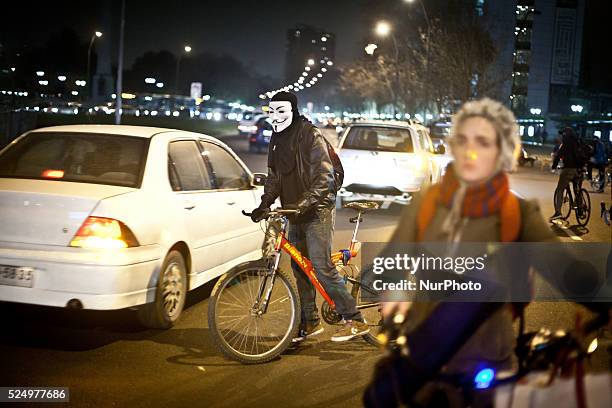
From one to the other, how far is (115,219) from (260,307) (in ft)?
4.06

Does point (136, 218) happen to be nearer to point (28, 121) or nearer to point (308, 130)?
point (308, 130)

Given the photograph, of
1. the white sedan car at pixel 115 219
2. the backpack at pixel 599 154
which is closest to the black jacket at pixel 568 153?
the white sedan car at pixel 115 219

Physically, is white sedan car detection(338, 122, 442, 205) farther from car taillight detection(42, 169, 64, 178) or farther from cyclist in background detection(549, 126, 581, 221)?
car taillight detection(42, 169, 64, 178)

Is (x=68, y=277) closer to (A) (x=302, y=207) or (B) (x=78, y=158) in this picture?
(B) (x=78, y=158)

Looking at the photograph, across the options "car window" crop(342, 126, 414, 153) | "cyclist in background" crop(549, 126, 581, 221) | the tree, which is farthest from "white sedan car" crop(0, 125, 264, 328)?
the tree

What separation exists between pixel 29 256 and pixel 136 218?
0.79 m

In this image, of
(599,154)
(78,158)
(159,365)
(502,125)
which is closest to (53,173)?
(78,158)

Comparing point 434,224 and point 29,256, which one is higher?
point 434,224

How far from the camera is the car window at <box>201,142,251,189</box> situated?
25.7 feet

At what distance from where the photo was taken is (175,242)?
21.5ft

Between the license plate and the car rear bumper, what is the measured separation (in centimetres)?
2

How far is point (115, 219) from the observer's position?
19.6 ft

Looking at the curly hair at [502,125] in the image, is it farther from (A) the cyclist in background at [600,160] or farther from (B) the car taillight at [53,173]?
(A) the cyclist in background at [600,160]

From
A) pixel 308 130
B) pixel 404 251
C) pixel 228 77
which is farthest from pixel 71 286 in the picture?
pixel 228 77
